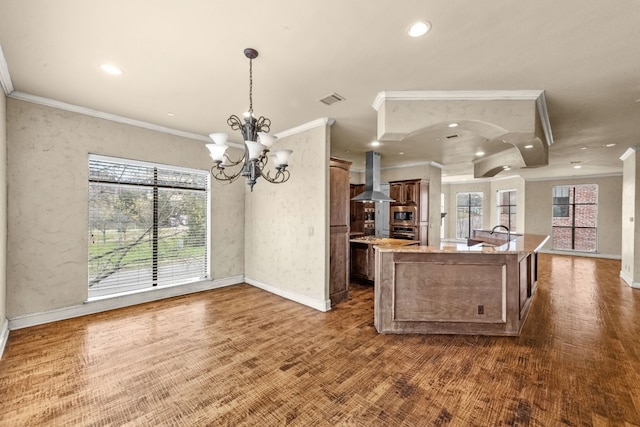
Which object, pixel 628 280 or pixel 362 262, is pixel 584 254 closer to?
pixel 628 280

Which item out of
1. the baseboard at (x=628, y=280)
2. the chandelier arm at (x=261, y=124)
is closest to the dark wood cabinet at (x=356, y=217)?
the chandelier arm at (x=261, y=124)

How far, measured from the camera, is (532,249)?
11.6 feet

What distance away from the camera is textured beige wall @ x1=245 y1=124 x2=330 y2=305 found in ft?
13.8

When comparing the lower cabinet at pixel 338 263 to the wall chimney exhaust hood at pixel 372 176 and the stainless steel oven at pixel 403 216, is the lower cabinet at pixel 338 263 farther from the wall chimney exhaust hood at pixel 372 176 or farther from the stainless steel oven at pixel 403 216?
the stainless steel oven at pixel 403 216

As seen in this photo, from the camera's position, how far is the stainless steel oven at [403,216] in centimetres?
744

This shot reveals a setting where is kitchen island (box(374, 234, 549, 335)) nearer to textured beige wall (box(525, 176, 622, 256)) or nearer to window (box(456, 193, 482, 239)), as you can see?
textured beige wall (box(525, 176, 622, 256))

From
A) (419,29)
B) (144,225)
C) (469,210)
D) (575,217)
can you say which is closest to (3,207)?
(144,225)

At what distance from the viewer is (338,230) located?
4664mm

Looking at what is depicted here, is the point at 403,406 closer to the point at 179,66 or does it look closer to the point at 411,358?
the point at 411,358

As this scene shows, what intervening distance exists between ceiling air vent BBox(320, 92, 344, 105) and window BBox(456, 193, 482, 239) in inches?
422

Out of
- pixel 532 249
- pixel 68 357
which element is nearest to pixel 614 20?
pixel 532 249

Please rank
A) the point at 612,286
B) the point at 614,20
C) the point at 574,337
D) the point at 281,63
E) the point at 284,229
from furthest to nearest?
the point at 612,286
the point at 284,229
the point at 574,337
the point at 281,63
the point at 614,20

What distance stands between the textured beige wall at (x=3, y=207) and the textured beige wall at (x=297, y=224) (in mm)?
3293

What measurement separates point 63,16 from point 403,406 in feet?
12.8
